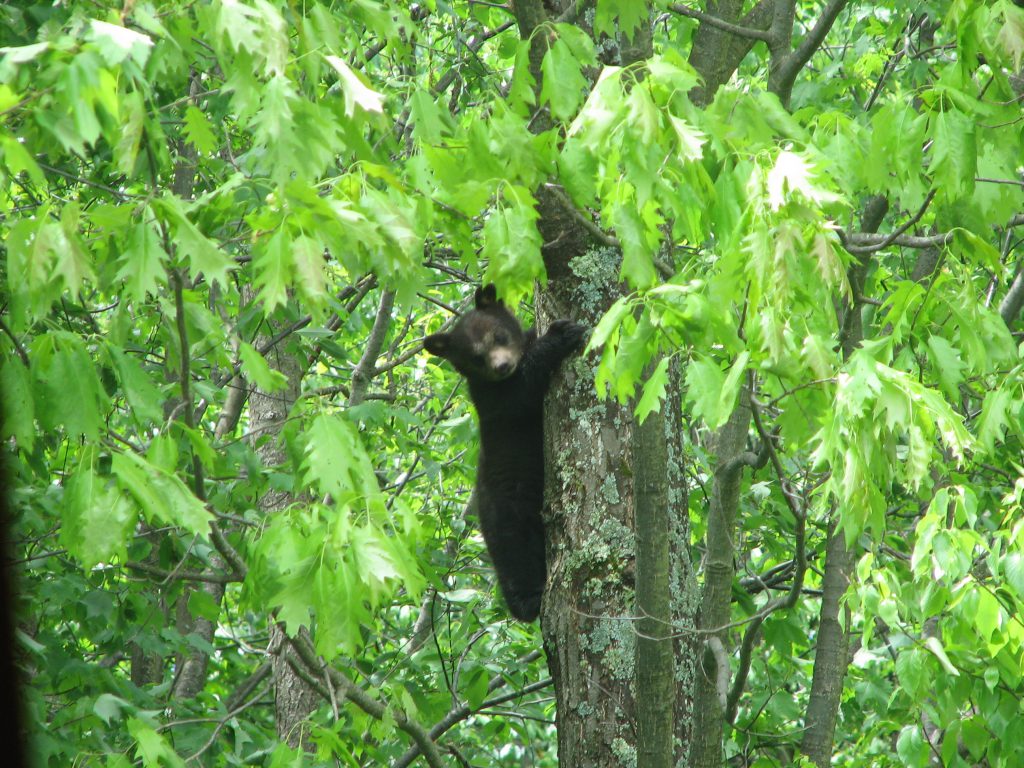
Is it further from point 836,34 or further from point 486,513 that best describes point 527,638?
point 836,34

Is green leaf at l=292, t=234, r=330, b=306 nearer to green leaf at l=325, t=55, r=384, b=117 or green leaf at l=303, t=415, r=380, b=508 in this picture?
green leaf at l=325, t=55, r=384, b=117

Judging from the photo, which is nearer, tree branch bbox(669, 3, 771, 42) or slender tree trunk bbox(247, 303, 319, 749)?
tree branch bbox(669, 3, 771, 42)

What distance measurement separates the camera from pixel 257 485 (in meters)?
4.53

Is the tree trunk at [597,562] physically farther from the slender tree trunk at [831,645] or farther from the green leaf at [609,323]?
the slender tree trunk at [831,645]

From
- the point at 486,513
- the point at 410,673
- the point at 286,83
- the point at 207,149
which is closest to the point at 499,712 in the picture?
the point at 410,673

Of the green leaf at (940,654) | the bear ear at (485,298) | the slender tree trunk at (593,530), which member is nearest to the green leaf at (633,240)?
the slender tree trunk at (593,530)

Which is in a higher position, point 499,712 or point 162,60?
point 162,60

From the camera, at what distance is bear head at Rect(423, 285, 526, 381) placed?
532 centimetres

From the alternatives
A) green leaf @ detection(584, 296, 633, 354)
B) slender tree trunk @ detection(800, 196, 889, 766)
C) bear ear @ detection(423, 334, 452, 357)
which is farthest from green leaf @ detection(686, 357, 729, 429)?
bear ear @ detection(423, 334, 452, 357)

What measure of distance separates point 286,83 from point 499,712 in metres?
4.17

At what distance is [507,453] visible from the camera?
5.24 metres

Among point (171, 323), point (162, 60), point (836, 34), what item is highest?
point (836, 34)

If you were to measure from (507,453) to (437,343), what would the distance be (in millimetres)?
759

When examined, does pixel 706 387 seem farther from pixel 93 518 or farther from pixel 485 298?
pixel 485 298
